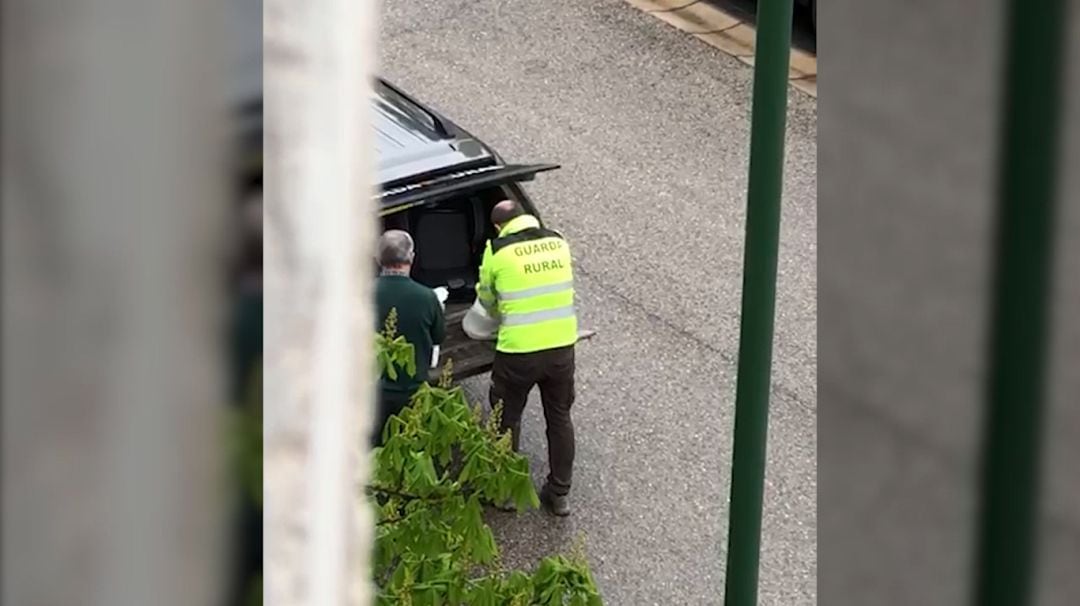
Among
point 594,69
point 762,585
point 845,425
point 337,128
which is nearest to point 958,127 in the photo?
point 845,425

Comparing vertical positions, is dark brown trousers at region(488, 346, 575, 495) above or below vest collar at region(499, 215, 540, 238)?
below

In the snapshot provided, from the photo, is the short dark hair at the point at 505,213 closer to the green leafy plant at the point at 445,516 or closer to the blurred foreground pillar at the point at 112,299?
the green leafy plant at the point at 445,516

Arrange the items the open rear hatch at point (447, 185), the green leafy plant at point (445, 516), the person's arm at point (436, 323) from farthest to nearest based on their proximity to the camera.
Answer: the open rear hatch at point (447, 185) → the person's arm at point (436, 323) → the green leafy plant at point (445, 516)

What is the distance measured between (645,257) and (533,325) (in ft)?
6.58

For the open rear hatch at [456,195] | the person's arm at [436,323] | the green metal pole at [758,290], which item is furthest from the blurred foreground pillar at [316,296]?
the open rear hatch at [456,195]

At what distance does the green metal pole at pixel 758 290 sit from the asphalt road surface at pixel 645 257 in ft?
8.90

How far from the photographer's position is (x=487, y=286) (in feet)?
17.0

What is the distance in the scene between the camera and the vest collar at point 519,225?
517cm

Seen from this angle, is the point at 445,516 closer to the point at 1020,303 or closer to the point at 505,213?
the point at 505,213

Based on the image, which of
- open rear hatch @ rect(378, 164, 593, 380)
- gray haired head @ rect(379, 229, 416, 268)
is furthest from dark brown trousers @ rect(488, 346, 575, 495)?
gray haired head @ rect(379, 229, 416, 268)

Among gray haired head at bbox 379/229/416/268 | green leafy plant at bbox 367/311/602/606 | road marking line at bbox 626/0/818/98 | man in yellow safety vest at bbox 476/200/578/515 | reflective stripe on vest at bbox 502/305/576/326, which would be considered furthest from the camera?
road marking line at bbox 626/0/818/98

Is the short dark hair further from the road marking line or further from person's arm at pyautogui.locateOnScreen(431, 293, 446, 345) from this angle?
the road marking line

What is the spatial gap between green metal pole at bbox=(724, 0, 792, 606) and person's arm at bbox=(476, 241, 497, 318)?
2620 mm

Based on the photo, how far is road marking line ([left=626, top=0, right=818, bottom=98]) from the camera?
9.29 meters
